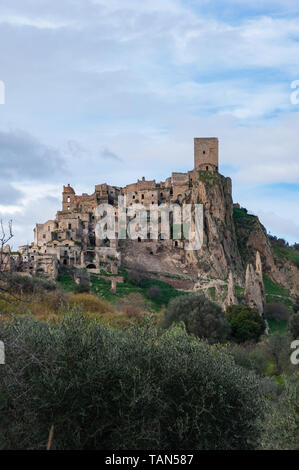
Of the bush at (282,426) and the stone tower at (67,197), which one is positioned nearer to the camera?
the bush at (282,426)

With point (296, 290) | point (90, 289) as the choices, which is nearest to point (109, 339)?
point (90, 289)

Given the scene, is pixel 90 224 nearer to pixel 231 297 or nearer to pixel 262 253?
pixel 262 253

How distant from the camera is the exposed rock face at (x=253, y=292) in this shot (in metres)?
55.5

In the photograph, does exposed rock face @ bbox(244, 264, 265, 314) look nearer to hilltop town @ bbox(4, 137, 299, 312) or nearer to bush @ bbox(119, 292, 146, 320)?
hilltop town @ bbox(4, 137, 299, 312)

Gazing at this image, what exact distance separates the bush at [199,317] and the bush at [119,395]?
23.7 m

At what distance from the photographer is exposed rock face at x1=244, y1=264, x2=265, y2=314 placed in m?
55.5

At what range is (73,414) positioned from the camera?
15.2 meters

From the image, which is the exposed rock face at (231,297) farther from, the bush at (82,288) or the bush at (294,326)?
the bush at (82,288)

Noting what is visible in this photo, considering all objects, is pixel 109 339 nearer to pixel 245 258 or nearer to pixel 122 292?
pixel 122 292

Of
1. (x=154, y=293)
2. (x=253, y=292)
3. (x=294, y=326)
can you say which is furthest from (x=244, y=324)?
(x=154, y=293)

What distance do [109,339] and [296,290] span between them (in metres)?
64.4

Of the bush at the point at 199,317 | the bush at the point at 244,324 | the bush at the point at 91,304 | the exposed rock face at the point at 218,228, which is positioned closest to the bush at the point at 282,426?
the bush at the point at 199,317

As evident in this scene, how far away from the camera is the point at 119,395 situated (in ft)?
51.9

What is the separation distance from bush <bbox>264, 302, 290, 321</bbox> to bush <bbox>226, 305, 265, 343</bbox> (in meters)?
9.04
